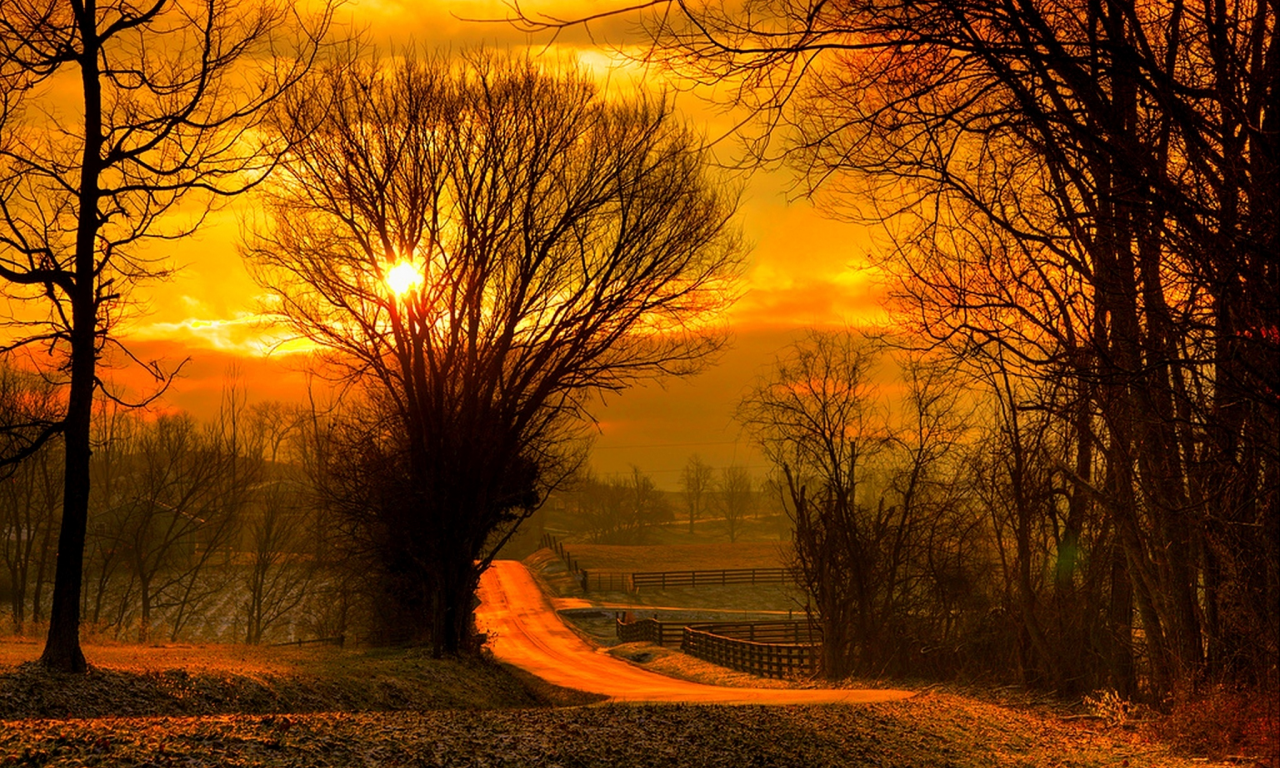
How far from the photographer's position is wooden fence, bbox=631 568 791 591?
74.3 metres

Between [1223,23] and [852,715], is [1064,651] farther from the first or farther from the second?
[1223,23]

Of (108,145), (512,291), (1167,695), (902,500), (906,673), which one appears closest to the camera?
(1167,695)

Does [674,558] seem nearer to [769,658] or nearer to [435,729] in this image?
[769,658]

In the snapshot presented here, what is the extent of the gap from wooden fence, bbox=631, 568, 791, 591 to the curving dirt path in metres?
7.92

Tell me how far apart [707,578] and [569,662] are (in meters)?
37.0

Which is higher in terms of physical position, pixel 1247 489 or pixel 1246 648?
pixel 1247 489

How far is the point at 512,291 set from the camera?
2545cm

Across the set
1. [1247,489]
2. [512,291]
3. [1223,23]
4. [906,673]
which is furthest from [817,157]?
[906,673]

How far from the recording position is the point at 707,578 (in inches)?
3000

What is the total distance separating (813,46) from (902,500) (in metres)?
24.3

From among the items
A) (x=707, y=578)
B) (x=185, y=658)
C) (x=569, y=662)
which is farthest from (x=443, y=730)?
(x=707, y=578)

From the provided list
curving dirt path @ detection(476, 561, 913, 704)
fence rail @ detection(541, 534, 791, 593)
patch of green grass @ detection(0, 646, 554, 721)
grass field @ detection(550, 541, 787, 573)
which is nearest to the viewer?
patch of green grass @ detection(0, 646, 554, 721)

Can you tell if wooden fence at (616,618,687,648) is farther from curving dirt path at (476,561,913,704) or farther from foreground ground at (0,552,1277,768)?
foreground ground at (0,552,1277,768)

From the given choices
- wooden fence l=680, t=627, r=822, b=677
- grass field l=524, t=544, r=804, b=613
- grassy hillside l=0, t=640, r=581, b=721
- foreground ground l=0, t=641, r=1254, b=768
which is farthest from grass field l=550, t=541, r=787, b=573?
foreground ground l=0, t=641, r=1254, b=768
